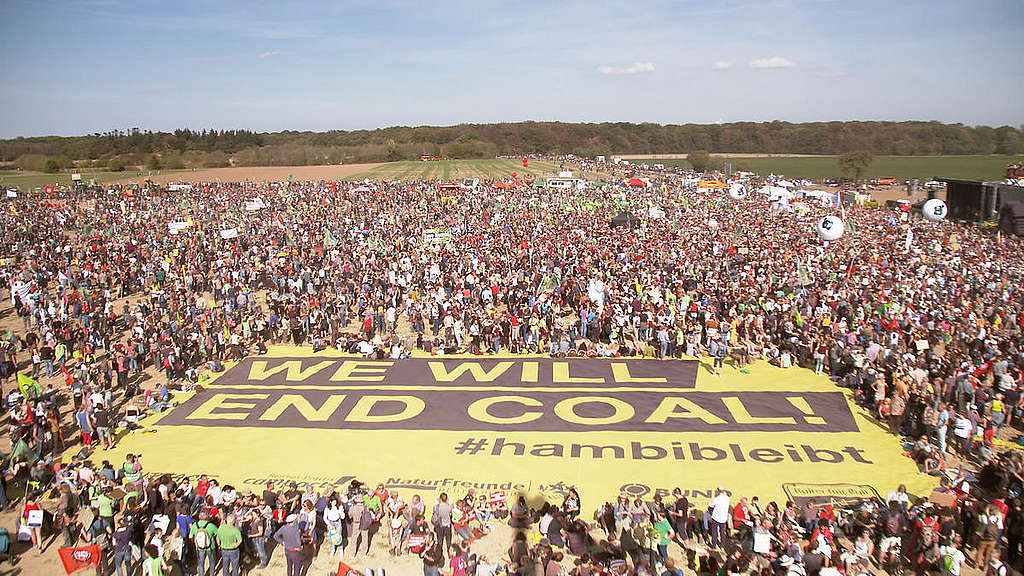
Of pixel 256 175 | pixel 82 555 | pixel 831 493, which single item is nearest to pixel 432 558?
pixel 82 555

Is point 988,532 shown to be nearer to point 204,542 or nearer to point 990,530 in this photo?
point 990,530

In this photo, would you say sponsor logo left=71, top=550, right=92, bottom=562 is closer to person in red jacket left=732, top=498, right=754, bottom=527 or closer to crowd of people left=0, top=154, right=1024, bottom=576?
crowd of people left=0, top=154, right=1024, bottom=576

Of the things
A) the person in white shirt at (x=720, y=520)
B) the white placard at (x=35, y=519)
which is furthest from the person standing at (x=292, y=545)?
the person in white shirt at (x=720, y=520)

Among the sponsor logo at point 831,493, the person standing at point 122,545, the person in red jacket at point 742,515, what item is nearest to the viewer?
the person standing at point 122,545

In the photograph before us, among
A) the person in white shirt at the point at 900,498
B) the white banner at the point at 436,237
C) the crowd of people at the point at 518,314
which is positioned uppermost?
the white banner at the point at 436,237

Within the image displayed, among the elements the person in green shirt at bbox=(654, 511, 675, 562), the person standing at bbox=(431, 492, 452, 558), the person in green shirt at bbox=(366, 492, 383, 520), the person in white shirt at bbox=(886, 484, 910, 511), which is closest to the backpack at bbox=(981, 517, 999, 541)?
the person in white shirt at bbox=(886, 484, 910, 511)

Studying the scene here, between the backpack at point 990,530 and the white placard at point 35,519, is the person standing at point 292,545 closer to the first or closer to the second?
the white placard at point 35,519
